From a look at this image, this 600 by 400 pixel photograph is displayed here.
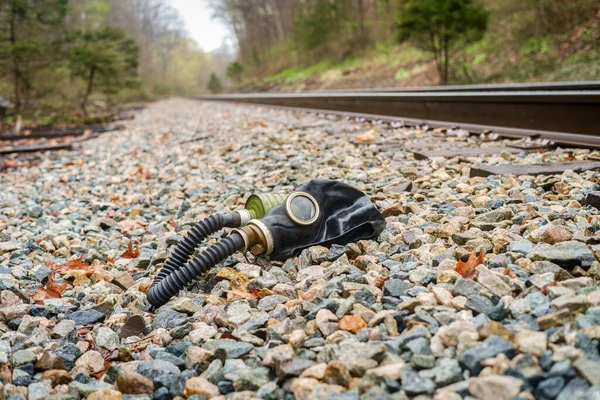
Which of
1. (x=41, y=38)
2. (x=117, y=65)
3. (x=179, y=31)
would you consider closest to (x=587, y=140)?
(x=41, y=38)

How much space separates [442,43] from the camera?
14812 mm

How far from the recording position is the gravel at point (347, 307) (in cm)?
136

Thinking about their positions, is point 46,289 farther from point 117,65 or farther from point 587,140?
point 117,65

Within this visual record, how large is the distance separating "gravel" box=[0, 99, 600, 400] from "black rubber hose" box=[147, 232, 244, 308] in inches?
2.6

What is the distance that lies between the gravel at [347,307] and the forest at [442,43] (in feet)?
28.3

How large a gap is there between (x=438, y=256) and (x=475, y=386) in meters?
0.89

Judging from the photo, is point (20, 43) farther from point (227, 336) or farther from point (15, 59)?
point (227, 336)

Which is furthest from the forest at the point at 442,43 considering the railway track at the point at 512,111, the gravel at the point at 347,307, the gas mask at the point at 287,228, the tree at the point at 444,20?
the gas mask at the point at 287,228

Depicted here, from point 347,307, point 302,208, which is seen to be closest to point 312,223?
point 302,208

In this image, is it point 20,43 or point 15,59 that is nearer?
point 20,43

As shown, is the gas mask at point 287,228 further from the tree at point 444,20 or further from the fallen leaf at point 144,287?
the tree at point 444,20

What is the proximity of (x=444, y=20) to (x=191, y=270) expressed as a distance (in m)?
13.2

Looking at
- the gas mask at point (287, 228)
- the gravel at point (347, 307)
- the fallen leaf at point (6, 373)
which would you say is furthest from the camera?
the gas mask at point (287, 228)

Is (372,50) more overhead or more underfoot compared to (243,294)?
more overhead
